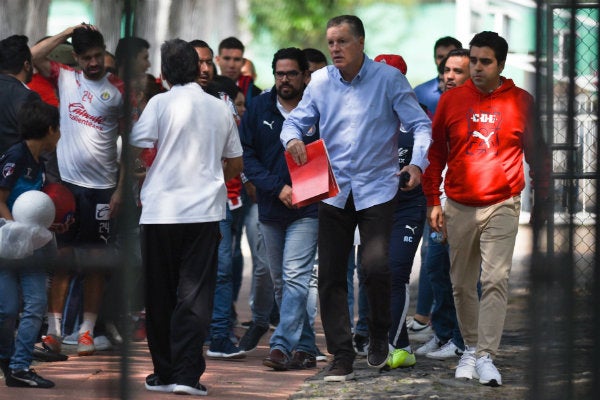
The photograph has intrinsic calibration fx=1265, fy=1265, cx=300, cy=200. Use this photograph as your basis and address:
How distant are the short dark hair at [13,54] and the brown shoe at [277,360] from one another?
2492 millimetres

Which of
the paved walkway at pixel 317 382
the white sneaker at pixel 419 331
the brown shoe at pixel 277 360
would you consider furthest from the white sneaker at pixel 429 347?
the brown shoe at pixel 277 360

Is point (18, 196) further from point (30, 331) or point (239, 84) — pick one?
point (239, 84)

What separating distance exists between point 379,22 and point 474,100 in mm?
23363

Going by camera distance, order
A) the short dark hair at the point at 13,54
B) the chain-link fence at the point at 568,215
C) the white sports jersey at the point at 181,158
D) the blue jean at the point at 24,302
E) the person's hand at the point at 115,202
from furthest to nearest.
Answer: the white sports jersey at the point at 181,158, the short dark hair at the point at 13,54, the blue jean at the point at 24,302, the chain-link fence at the point at 568,215, the person's hand at the point at 115,202

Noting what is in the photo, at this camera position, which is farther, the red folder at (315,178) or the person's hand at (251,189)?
the person's hand at (251,189)

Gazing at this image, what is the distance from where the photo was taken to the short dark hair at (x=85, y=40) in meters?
4.33

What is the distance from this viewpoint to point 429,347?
8.36m

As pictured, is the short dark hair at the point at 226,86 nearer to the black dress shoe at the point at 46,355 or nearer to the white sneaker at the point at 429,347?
the white sneaker at the point at 429,347

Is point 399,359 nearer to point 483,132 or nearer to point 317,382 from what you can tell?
point 317,382

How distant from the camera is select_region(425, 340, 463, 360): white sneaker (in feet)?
26.7

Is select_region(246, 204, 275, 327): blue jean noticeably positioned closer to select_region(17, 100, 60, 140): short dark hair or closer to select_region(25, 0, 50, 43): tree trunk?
select_region(17, 100, 60, 140): short dark hair

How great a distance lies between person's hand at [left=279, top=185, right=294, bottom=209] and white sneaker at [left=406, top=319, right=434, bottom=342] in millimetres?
2097

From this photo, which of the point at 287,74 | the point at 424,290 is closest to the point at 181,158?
the point at 287,74

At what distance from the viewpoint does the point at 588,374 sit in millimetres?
4961
